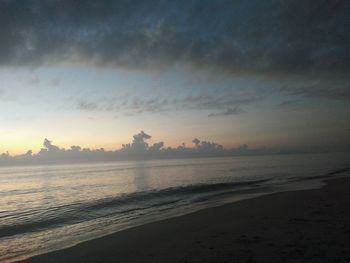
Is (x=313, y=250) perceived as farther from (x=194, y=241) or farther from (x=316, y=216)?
(x=316, y=216)

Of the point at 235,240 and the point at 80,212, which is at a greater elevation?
the point at 235,240

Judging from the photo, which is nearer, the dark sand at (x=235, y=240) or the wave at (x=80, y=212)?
the dark sand at (x=235, y=240)

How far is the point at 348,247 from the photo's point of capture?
32.0ft

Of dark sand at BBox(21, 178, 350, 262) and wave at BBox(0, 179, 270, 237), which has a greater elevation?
dark sand at BBox(21, 178, 350, 262)

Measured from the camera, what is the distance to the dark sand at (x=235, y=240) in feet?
32.2

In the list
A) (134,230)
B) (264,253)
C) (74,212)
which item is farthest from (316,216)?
(74,212)

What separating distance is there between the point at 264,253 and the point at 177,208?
14977 mm

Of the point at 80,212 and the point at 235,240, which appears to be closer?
the point at 235,240

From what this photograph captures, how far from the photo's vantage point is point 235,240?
39.0 feet

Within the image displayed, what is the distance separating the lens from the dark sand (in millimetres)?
9812

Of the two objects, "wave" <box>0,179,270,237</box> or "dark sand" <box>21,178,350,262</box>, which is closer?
"dark sand" <box>21,178,350,262</box>

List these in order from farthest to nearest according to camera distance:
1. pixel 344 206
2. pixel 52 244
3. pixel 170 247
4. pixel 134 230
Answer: pixel 344 206 → pixel 134 230 → pixel 52 244 → pixel 170 247

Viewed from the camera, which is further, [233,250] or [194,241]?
[194,241]

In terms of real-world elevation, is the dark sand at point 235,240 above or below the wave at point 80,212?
above
